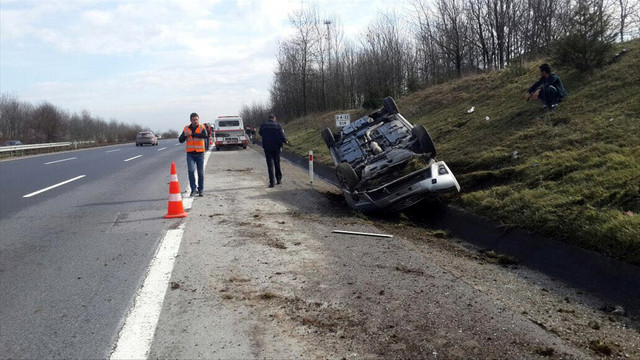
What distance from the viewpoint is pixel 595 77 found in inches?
460

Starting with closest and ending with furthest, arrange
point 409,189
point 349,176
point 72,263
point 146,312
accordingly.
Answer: point 146,312 < point 72,263 < point 409,189 < point 349,176

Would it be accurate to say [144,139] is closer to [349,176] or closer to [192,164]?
[192,164]

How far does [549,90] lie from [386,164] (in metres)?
4.80

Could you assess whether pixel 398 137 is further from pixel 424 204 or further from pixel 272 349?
pixel 272 349

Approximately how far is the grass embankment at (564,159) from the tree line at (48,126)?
55.8 meters

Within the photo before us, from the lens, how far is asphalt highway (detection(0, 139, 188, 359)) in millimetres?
3559

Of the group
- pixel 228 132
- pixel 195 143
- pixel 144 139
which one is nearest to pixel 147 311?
pixel 195 143

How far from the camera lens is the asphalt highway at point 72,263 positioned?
3559 mm

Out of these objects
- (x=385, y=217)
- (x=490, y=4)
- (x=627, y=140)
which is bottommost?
(x=385, y=217)

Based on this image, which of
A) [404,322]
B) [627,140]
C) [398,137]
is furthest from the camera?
[398,137]

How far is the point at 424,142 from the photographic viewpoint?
872cm

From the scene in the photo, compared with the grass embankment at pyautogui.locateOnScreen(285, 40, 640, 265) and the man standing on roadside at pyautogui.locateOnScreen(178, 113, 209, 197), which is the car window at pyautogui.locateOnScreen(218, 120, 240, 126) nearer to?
the grass embankment at pyautogui.locateOnScreen(285, 40, 640, 265)

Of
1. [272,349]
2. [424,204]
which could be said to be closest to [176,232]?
[272,349]

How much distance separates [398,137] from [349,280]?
5.61m
